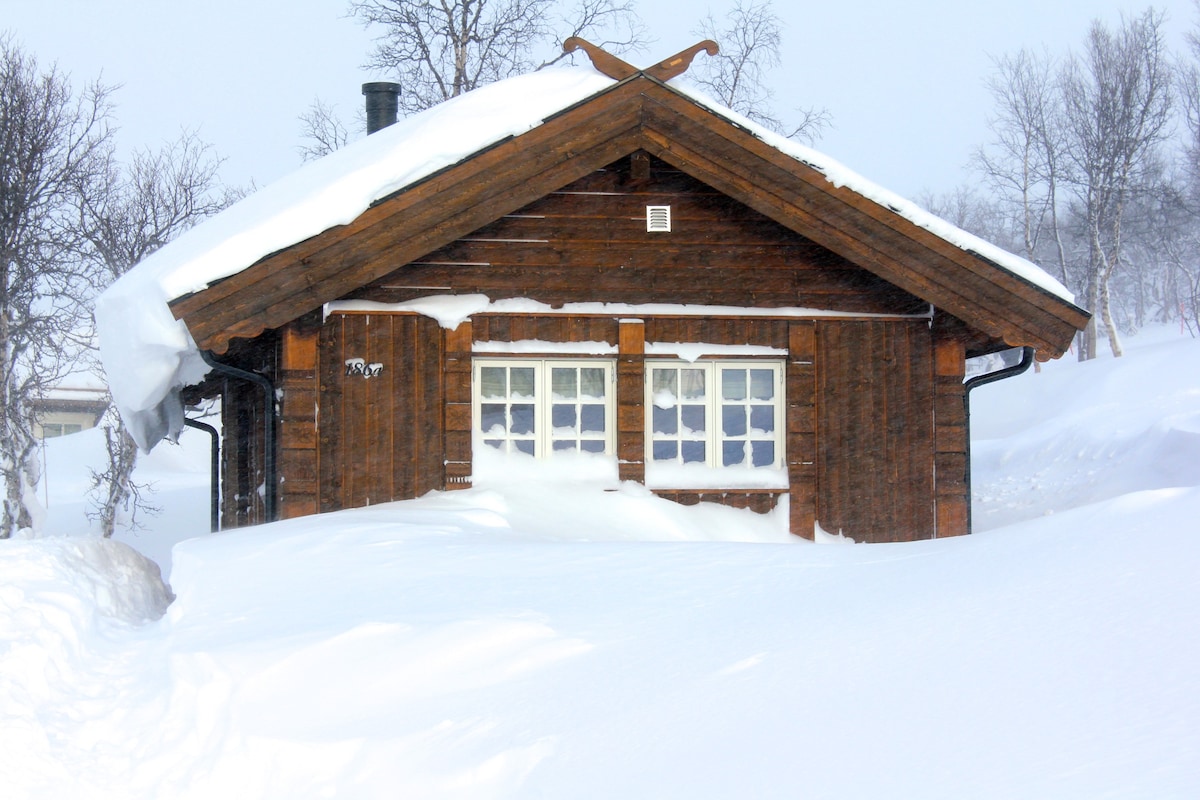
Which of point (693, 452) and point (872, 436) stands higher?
point (872, 436)

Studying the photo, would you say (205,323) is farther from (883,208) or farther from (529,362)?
(883,208)

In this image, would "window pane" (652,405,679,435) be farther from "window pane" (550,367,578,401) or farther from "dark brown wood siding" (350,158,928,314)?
"dark brown wood siding" (350,158,928,314)

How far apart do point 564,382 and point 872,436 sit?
8.44 ft

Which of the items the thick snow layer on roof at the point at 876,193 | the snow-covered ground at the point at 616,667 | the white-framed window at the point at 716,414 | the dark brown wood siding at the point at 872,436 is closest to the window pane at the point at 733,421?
the white-framed window at the point at 716,414

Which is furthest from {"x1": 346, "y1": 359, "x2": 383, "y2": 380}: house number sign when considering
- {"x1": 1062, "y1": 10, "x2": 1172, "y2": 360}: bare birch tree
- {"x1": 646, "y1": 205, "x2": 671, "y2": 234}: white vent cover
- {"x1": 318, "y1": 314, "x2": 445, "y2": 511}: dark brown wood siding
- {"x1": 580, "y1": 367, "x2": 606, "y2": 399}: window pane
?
{"x1": 1062, "y1": 10, "x2": 1172, "y2": 360}: bare birch tree

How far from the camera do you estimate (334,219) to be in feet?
Result: 28.4

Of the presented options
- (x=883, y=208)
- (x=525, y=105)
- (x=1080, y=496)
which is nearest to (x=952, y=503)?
(x=883, y=208)

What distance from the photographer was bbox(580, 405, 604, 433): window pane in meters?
9.70

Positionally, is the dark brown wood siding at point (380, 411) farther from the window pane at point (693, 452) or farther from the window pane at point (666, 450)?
the window pane at point (693, 452)

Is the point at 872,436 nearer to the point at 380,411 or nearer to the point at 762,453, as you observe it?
the point at 762,453

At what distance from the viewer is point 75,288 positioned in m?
22.0

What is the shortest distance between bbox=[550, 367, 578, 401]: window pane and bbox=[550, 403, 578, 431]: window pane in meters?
0.08

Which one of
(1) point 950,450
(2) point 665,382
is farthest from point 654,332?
(1) point 950,450

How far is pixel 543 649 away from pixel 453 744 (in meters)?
0.73
